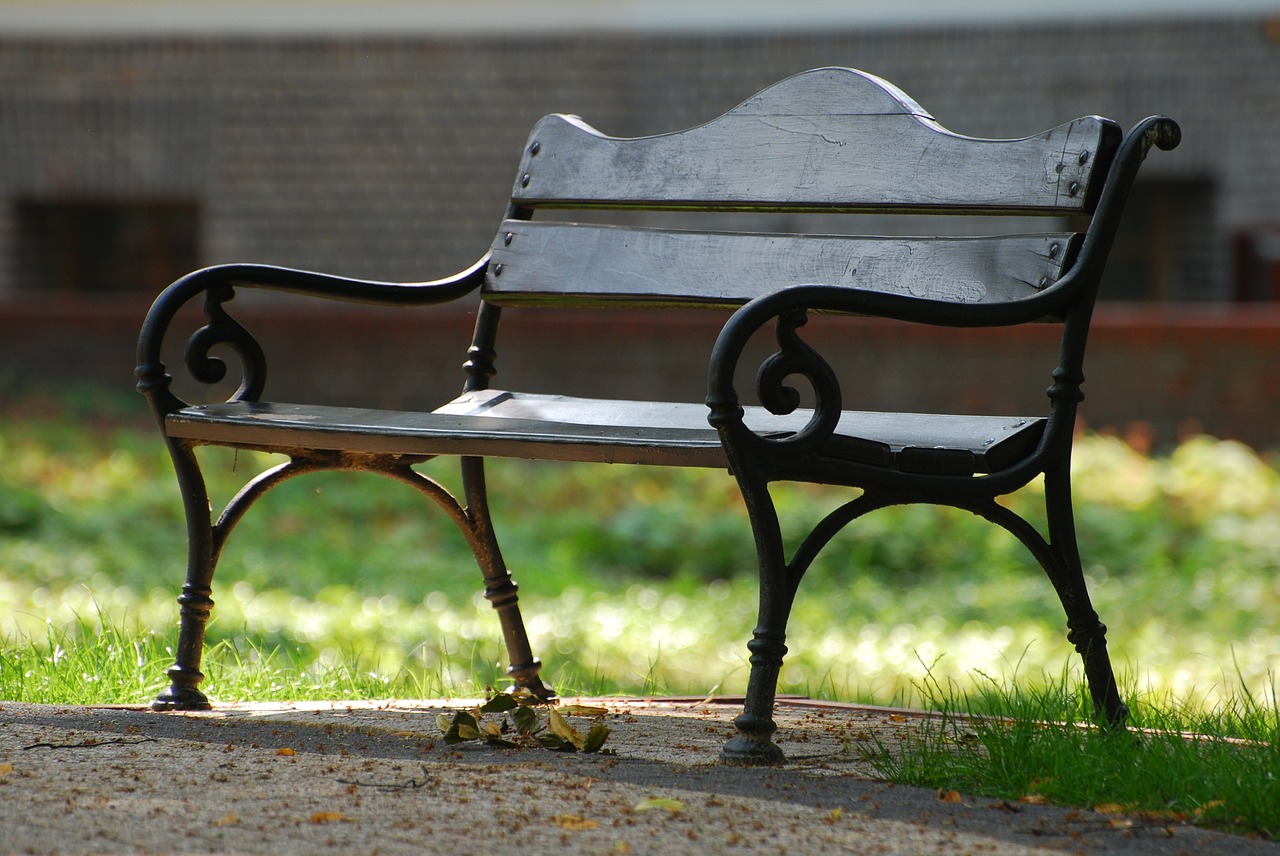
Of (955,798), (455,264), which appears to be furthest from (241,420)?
(455,264)

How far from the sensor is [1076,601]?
97.7 inches

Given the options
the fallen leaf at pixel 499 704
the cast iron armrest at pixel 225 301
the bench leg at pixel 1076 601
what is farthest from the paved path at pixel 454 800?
the cast iron armrest at pixel 225 301

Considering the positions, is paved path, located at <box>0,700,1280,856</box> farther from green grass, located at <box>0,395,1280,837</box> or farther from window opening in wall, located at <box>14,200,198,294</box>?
window opening in wall, located at <box>14,200,198,294</box>

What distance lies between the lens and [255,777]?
215 centimetres

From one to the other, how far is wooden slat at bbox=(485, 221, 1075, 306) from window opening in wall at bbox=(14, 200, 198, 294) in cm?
905

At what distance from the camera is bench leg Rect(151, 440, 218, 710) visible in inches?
108

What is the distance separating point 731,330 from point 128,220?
34.4ft

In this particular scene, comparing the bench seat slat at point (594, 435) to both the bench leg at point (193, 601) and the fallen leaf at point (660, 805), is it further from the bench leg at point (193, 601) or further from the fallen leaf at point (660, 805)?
the fallen leaf at point (660, 805)

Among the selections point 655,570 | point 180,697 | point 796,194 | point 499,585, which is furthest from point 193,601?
point 655,570

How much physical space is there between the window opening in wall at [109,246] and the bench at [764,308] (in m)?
9.05

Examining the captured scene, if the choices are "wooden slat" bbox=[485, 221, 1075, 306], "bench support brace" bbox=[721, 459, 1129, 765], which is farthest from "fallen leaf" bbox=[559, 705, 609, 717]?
"wooden slat" bbox=[485, 221, 1075, 306]

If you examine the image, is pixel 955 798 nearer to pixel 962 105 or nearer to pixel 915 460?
pixel 915 460

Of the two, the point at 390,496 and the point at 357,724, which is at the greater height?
the point at 390,496

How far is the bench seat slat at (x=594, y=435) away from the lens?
2.30 meters
